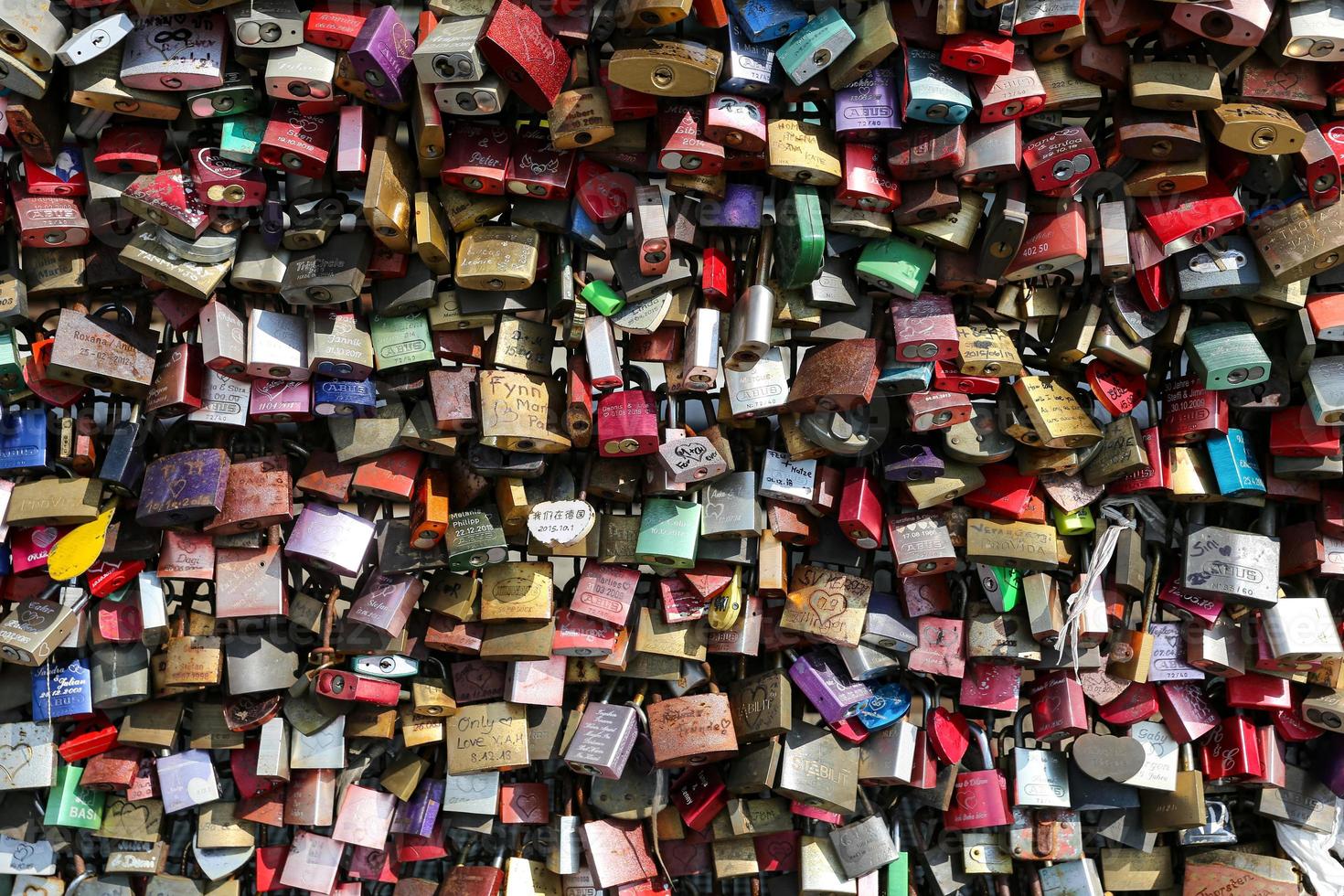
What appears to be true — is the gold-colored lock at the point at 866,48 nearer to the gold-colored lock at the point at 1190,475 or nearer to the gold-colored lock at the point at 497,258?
the gold-colored lock at the point at 497,258

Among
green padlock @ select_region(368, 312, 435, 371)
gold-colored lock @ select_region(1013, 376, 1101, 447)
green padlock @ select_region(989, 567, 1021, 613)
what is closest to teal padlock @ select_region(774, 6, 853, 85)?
gold-colored lock @ select_region(1013, 376, 1101, 447)

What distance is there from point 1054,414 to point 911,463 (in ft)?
1.25

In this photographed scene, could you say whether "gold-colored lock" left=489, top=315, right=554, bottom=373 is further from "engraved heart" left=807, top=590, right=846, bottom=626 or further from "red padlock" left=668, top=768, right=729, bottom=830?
"red padlock" left=668, top=768, right=729, bottom=830

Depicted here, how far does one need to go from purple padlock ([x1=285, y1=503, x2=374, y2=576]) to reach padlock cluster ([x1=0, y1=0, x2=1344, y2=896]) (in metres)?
0.01

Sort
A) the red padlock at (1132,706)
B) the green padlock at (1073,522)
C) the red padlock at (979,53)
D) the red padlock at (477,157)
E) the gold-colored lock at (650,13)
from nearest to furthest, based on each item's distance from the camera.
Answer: the gold-colored lock at (650,13) < the red padlock at (979,53) < the red padlock at (477,157) < the green padlock at (1073,522) < the red padlock at (1132,706)

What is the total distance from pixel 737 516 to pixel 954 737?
2.90ft

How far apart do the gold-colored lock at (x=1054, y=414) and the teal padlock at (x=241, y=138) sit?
1973 millimetres

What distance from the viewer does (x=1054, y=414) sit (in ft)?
9.89

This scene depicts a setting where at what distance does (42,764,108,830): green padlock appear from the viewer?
3.14 metres

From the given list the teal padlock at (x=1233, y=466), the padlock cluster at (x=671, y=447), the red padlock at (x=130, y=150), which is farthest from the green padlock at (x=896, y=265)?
the red padlock at (x=130, y=150)

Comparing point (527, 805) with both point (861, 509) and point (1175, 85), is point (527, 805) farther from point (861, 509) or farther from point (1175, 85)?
point (1175, 85)

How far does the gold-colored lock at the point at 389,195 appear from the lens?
2766 mm

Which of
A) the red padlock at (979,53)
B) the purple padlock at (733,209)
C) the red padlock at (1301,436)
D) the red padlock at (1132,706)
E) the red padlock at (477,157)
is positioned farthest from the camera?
the red padlock at (1132,706)

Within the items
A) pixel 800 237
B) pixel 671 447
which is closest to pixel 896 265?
pixel 800 237
